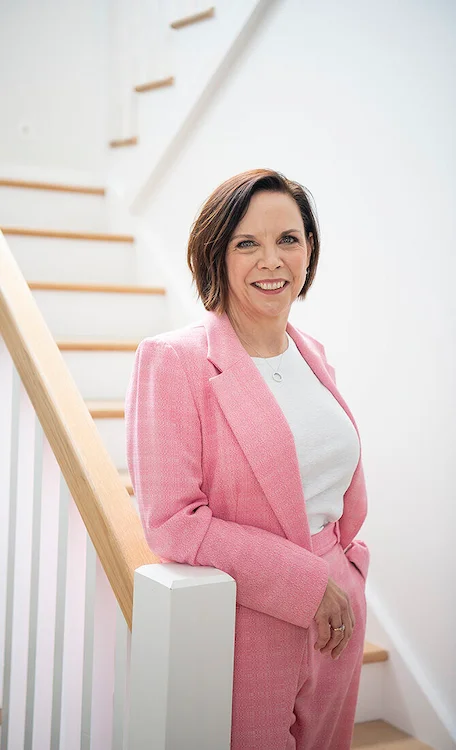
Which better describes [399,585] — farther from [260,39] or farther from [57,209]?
[57,209]

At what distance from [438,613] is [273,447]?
1.12 m

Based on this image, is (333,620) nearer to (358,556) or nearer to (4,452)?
(358,556)

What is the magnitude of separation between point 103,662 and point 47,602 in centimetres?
23

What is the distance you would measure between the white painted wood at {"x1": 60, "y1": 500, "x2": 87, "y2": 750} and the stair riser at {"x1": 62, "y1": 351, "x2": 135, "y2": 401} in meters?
1.47

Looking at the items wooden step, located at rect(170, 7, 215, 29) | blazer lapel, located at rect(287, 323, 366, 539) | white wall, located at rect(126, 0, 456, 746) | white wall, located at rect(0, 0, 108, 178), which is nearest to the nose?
blazer lapel, located at rect(287, 323, 366, 539)

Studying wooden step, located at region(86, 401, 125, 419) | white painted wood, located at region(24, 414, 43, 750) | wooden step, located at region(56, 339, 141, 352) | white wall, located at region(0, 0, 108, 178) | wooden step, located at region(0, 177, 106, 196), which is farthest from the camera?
white wall, located at region(0, 0, 108, 178)

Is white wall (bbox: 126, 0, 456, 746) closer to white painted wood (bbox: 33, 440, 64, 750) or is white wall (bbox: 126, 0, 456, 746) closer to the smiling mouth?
the smiling mouth

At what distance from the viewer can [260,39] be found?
2.88m

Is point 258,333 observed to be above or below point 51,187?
below

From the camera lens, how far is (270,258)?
139 cm

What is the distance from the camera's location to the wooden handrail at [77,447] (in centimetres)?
127

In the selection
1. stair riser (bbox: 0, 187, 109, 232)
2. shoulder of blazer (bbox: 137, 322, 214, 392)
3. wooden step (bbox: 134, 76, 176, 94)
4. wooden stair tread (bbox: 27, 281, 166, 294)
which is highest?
wooden step (bbox: 134, 76, 176, 94)

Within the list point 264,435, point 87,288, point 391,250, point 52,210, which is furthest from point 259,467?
point 52,210

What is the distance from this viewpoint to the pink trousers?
1.26 metres
